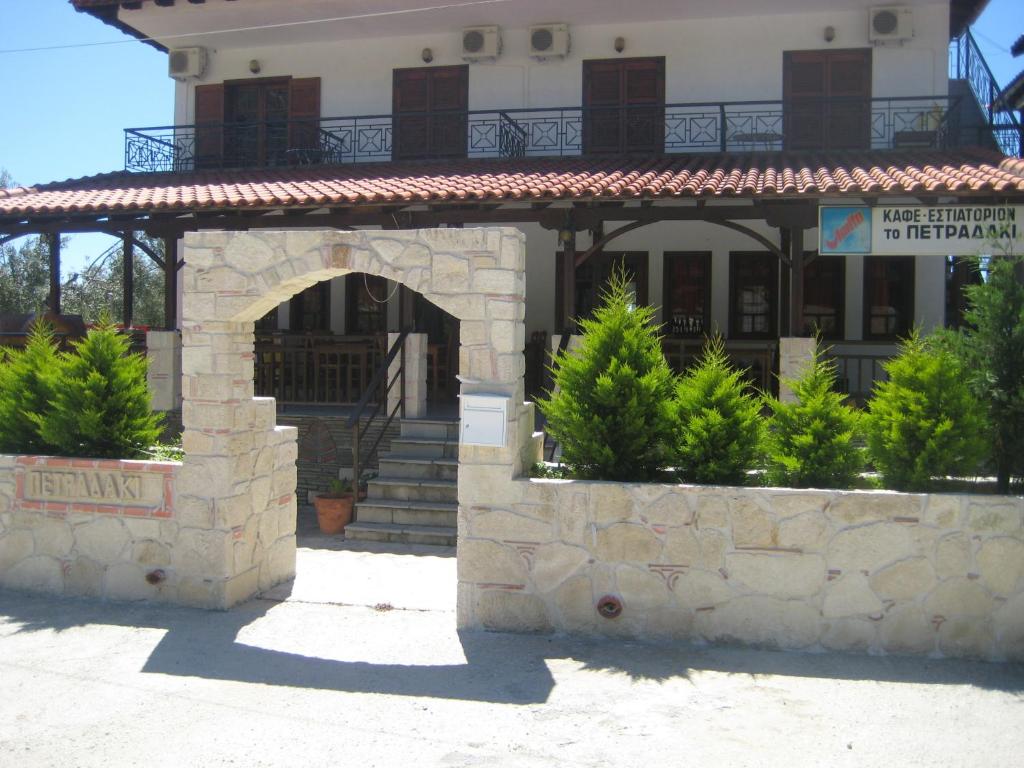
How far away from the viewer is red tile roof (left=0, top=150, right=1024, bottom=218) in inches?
406

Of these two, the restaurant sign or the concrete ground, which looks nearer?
the concrete ground

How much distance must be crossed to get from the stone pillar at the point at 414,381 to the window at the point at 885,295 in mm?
6859

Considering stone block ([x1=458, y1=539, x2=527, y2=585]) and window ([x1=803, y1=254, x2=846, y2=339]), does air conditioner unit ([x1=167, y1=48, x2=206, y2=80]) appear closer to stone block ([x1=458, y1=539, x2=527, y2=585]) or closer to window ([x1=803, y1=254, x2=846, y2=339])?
window ([x1=803, y1=254, x2=846, y2=339])

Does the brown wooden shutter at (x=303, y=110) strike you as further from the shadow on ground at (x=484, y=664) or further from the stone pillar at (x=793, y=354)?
the shadow on ground at (x=484, y=664)

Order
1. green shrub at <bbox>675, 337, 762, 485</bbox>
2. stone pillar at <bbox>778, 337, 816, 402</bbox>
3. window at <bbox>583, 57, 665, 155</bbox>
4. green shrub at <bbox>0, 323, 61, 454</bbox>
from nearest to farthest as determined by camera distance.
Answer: green shrub at <bbox>675, 337, 762, 485</bbox>, green shrub at <bbox>0, 323, 61, 454</bbox>, stone pillar at <bbox>778, 337, 816, 402</bbox>, window at <bbox>583, 57, 665, 155</bbox>

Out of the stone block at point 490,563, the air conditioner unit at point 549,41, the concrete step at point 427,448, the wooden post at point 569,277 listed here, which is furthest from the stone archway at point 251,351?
the air conditioner unit at point 549,41

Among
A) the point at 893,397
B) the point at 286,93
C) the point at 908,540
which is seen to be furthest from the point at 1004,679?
the point at 286,93

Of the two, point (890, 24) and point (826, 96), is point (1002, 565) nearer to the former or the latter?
point (826, 96)

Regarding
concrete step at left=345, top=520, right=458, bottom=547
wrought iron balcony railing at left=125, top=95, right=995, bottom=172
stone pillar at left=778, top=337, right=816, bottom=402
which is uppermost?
wrought iron balcony railing at left=125, top=95, right=995, bottom=172

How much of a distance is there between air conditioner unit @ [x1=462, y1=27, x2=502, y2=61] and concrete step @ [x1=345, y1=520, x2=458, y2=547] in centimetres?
842

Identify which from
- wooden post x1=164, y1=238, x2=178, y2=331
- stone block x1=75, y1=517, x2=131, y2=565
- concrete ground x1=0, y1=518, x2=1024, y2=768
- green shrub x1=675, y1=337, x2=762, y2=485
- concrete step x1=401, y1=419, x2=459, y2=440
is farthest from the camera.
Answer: wooden post x1=164, y1=238, x2=178, y2=331

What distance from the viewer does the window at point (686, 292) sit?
14531 mm

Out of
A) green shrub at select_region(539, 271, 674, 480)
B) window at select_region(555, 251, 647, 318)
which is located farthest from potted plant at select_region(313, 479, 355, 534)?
window at select_region(555, 251, 647, 318)

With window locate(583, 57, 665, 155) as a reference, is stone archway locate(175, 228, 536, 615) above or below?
below
